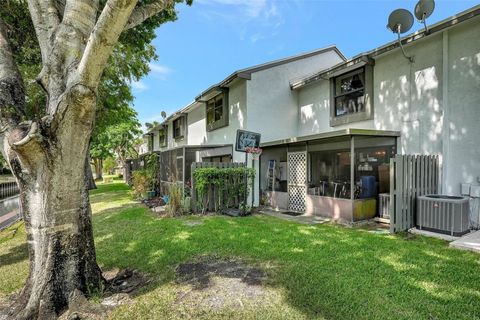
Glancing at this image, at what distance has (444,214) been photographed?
618 cm

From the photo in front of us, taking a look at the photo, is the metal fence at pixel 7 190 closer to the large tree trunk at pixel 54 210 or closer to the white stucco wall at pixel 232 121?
the white stucco wall at pixel 232 121

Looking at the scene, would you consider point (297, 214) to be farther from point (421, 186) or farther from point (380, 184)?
point (421, 186)

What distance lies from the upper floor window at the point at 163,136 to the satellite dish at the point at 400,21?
19290 millimetres

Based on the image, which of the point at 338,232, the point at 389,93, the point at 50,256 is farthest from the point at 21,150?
the point at 389,93

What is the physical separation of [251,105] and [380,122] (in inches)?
199

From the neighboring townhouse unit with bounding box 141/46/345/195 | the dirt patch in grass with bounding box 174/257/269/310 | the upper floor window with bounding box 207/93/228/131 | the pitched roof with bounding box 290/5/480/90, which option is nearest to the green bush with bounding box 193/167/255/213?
the neighboring townhouse unit with bounding box 141/46/345/195

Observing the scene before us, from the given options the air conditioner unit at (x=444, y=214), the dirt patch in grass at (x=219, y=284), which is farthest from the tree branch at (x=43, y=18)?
the air conditioner unit at (x=444, y=214)

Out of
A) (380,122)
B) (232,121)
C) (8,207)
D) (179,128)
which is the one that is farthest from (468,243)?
(179,128)

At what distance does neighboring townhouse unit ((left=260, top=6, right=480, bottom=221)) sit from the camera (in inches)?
268

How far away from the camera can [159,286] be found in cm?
395

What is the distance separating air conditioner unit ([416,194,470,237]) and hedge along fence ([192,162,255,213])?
5.79 meters

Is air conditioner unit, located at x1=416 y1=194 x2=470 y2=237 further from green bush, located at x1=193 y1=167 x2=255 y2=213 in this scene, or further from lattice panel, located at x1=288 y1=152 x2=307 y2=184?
green bush, located at x1=193 y1=167 x2=255 y2=213

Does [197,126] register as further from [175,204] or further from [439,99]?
[439,99]

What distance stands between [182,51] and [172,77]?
890 centimetres
